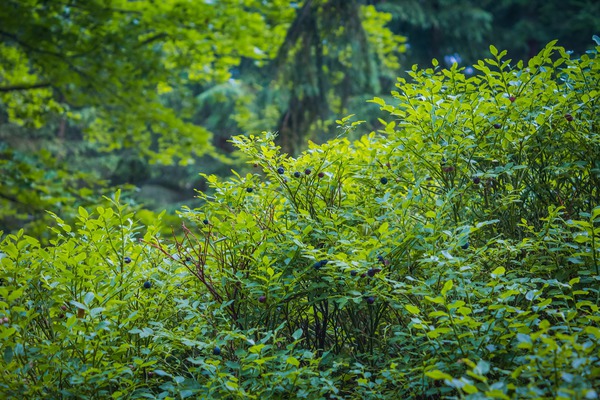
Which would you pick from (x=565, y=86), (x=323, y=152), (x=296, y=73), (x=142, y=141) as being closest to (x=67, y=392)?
(x=323, y=152)

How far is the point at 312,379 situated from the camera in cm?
164

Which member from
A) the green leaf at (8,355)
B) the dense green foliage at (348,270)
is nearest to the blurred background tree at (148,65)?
the dense green foliage at (348,270)

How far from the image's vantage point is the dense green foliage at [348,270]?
1.67m

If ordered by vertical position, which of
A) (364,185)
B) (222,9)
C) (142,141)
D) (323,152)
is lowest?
(142,141)

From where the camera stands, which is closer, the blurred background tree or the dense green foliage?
the dense green foliage

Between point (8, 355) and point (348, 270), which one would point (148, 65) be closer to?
point (8, 355)

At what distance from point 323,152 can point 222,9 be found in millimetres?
6697

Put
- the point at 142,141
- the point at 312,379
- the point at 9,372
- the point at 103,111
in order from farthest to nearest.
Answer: the point at 142,141, the point at 103,111, the point at 9,372, the point at 312,379

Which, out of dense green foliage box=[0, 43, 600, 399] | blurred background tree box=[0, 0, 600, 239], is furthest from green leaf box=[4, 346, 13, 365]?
blurred background tree box=[0, 0, 600, 239]

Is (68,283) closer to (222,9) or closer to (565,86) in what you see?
(565,86)

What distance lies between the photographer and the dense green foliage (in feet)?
5.47

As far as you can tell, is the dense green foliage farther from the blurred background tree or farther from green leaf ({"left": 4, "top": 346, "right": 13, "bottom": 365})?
the blurred background tree

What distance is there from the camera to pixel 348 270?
1788 millimetres

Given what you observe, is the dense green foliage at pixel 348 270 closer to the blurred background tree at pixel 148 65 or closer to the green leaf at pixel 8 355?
the green leaf at pixel 8 355
